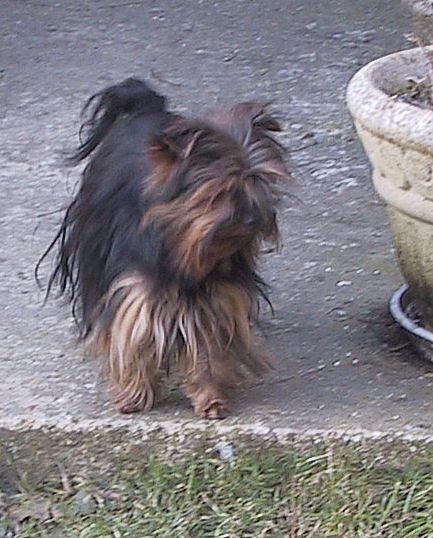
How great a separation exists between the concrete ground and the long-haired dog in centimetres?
16

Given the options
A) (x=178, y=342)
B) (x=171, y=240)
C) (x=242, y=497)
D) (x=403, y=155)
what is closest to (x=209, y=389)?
(x=178, y=342)

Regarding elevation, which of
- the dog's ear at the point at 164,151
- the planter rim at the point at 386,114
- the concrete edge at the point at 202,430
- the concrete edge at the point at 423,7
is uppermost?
the dog's ear at the point at 164,151

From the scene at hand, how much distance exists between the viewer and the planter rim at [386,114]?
3.39 meters

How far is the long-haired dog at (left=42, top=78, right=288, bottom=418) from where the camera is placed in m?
3.13

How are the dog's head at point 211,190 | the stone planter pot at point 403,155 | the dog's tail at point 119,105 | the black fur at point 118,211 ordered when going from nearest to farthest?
the dog's head at point 211,190 < the black fur at point 118,211 < the stone planter pot at point 403,155 < the dog's tail at point 119,105

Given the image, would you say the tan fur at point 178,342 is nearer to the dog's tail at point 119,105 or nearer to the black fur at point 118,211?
the black fur at point 118,211

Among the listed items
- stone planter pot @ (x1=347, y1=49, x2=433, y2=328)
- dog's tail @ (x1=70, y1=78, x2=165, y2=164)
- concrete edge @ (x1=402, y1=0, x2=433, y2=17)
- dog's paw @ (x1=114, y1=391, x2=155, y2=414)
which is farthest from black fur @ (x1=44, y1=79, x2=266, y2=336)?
concrete edge @ (x1=402, y1=0, x2=433, y2=17)

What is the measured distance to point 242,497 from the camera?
11.2 ft

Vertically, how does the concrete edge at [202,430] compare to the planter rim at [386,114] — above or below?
below

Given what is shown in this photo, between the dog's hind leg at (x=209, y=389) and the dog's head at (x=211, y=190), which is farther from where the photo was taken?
the dog's hind leg at (x=209, y=389)

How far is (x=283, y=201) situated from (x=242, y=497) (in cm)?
75

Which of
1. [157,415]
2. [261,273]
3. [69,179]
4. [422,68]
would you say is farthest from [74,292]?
[69,179]

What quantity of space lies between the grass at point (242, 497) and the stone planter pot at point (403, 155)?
0.54m

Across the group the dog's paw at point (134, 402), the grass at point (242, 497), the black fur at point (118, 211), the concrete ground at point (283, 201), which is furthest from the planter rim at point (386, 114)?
the dog's paw at point (134, 402)
